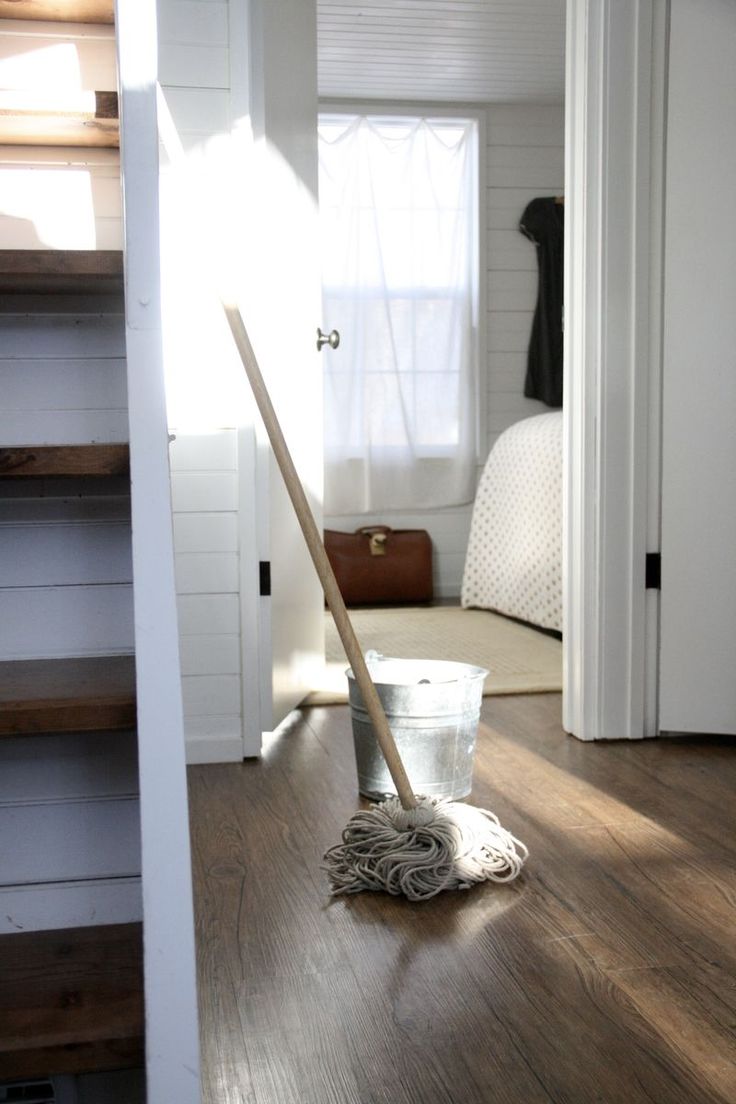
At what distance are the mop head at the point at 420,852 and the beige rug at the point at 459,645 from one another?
4.53ft

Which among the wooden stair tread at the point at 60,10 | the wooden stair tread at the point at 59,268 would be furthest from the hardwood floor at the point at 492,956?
the wooden stair tread at the point at 60,10

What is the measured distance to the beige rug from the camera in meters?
3.71

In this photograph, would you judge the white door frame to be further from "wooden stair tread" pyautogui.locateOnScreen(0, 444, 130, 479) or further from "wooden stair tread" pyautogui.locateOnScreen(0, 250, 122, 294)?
"wooden stair tread" pyautogui.locateOnScreen(0, 444, 130, 479)

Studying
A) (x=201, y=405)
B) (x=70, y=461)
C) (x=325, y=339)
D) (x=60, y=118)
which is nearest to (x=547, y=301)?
(x=325, y=339)

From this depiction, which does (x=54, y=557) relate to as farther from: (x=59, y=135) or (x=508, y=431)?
(x=508, y=431)

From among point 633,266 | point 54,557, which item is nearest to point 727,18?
point 633,266

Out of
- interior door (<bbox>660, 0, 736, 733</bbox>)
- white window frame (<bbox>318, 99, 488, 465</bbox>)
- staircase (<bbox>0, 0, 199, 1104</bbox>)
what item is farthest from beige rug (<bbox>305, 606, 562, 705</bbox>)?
staircase (<bbox>0, 0, 199, 1104</bbox>)

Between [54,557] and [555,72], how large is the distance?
455 centimetres

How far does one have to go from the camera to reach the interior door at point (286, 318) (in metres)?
2.96

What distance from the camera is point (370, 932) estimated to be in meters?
1.88

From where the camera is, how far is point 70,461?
1.25 metres

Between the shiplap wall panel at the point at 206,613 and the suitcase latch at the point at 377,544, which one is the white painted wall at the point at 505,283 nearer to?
the suitcase latch at the point at 377,544

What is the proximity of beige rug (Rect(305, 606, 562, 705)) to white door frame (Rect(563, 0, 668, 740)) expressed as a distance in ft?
1.96

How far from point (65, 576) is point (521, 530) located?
347cm
